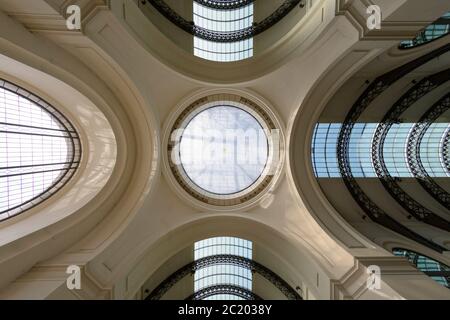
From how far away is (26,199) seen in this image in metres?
8.71

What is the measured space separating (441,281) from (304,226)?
4.23m

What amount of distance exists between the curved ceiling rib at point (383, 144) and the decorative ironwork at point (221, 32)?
6216 millimetres

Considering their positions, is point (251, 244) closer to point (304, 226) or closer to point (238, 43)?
point (304, 226)

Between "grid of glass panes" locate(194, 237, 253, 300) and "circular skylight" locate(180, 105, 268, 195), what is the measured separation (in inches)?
128

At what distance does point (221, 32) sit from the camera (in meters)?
11.6

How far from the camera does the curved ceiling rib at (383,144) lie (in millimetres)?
11263

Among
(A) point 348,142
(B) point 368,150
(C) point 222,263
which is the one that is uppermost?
(A) point 348,142

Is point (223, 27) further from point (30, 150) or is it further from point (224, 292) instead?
point (224, 292)

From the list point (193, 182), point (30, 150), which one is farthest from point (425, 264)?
point (30, 150)

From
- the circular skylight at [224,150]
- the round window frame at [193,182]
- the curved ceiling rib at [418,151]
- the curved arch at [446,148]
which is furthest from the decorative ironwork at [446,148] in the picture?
the circular skylight at [224,150]

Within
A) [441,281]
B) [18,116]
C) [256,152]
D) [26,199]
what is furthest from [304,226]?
[18,116]

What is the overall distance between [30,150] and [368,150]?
13.2 metres

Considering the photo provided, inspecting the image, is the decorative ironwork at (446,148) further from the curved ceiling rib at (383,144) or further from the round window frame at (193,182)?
the round window frame at (193,182)

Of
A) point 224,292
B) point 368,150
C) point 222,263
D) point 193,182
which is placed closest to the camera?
point 193,182
